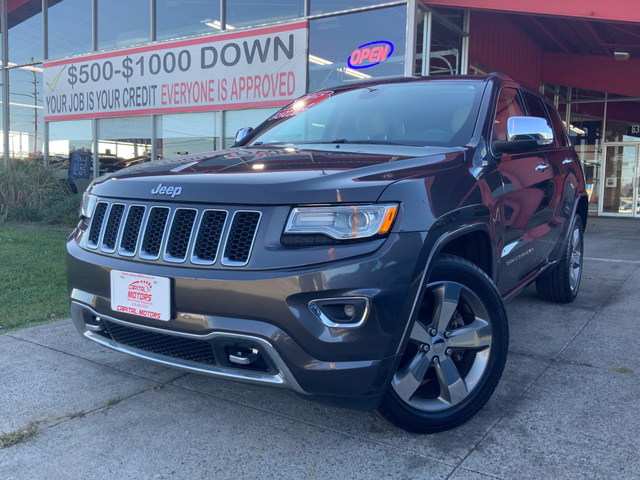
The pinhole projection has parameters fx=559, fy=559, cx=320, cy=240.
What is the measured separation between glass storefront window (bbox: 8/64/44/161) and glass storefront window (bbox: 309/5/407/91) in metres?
7.86

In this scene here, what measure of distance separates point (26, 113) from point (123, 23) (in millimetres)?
4209

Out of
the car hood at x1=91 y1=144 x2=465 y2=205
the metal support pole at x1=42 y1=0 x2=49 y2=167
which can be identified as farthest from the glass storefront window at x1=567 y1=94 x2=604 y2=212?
the car hood at x1=91 y1=144 x2=465 y2=205

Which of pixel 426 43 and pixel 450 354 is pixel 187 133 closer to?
pixel 426 43

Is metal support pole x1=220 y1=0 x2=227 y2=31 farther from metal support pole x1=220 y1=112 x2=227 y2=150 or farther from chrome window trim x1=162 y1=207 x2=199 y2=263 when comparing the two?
chrome window trim x1=162 y1=207 x2=199 y2=263

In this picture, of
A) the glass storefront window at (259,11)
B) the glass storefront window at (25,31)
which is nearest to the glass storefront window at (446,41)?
the glass storefront window at (259,11)

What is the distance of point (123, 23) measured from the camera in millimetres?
12125

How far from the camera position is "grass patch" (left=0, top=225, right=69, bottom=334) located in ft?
13.8

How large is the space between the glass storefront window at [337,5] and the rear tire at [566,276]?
5.67 m

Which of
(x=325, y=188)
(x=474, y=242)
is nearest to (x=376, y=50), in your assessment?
(x=474, y=242)

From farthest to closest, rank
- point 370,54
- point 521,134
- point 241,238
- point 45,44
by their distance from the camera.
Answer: point 45,44
point 370,54
point 521,134
point 241,238

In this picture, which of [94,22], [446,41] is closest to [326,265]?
[446,41]

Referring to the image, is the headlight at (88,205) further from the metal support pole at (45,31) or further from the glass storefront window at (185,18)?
the metal support pole at (45,31)

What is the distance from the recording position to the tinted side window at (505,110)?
3.20 metres

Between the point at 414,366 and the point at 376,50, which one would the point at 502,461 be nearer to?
the point at 414,366
